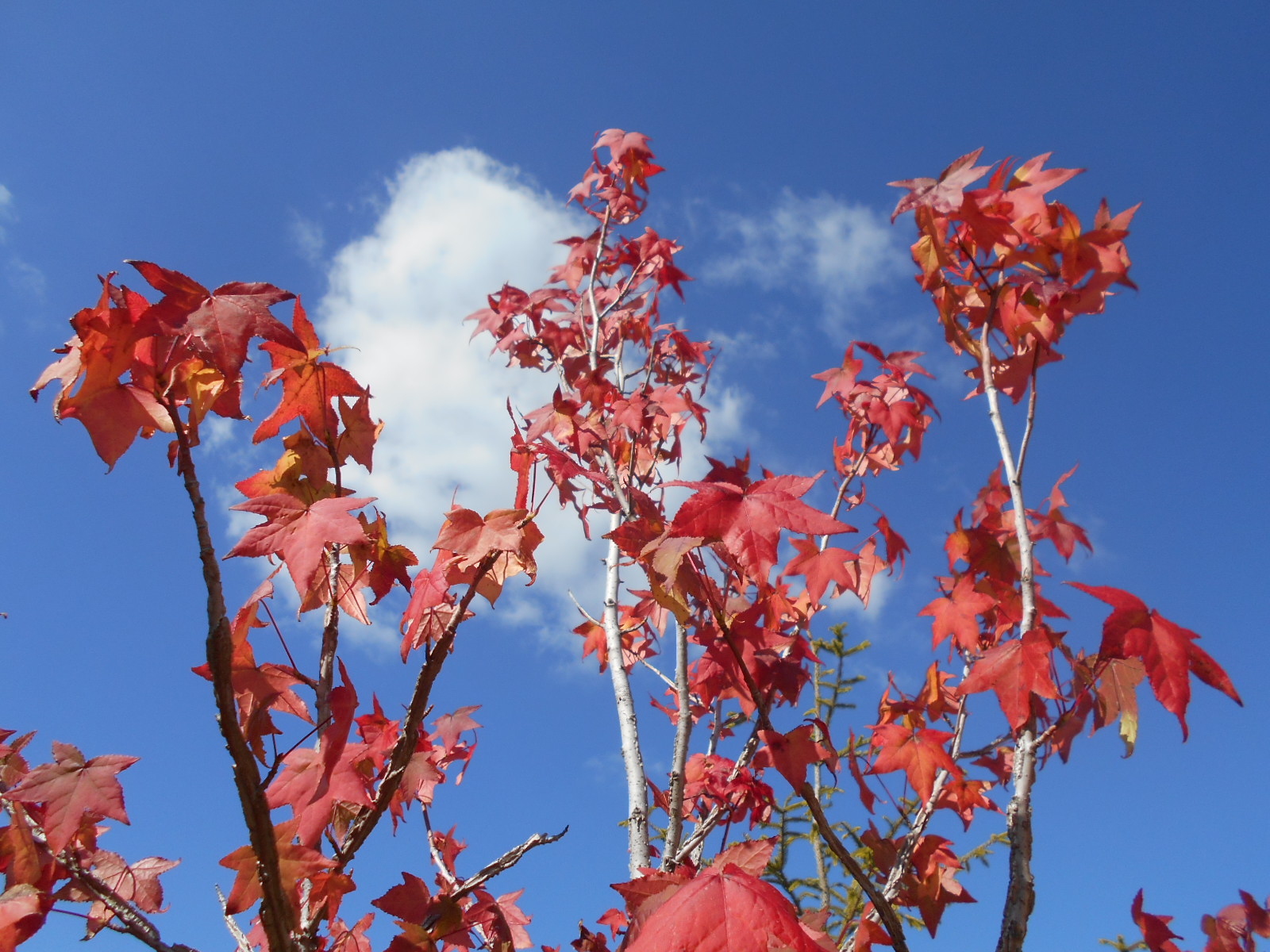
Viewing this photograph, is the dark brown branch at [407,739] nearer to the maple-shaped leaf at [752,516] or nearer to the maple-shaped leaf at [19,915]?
the maple-shaped leaf at [752,516]

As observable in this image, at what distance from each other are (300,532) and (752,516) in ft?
2.87

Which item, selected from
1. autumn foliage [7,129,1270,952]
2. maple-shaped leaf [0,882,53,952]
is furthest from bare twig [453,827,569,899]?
maple-shaped leaf [0,882,53,952]

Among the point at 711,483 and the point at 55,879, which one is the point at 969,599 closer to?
the point at 711,483

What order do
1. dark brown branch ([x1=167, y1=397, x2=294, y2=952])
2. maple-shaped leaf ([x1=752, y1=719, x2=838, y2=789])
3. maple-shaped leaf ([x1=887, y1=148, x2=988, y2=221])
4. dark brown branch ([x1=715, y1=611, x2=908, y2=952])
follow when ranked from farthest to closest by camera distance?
maple-shaped leaf ([x1=752, y1=719, x2=838, y2=789]) < maple-shaped leaf ([x1=887, y1=148, x2=988, y2=221]) < dark brown branch ([x1=715, y1=611, x2=908, y2=952]) < dark brown branch ([x1=167, y1=397, x2=294, y2=952])

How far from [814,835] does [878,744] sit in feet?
14.2

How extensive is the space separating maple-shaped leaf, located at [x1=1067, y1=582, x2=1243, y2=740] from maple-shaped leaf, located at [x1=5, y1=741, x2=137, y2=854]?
208 centimetres

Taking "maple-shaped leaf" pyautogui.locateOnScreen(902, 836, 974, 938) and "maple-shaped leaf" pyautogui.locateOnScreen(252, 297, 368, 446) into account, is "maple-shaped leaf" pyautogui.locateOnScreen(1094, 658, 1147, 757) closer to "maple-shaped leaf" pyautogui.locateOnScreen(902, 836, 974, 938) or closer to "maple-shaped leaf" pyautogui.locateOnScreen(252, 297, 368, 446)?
"maple-shaped leaf" pyautogui.locateOnScreen(902, 836, 974, 938)

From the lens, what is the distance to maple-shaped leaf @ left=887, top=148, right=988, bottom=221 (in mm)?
2072

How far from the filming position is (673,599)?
182 cm

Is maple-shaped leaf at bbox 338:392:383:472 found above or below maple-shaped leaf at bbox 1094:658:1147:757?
above

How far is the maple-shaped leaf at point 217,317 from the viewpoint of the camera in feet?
4.47

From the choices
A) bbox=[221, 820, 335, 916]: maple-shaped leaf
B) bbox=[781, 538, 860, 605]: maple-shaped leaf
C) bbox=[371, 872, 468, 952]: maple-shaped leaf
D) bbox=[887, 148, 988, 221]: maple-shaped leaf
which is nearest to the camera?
bbox=[221, 820, 335, 916]: maple-shaped leaf

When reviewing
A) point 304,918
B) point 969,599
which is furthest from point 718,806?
point 304,918

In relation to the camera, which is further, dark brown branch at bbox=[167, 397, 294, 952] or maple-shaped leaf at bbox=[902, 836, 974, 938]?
maple-shaped leaf at bbox=[902, 836, 974, 938]
